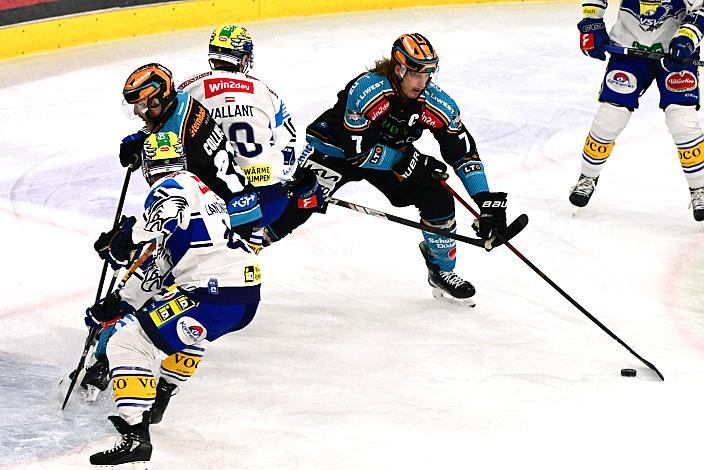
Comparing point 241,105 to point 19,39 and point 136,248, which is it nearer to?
point 136,248

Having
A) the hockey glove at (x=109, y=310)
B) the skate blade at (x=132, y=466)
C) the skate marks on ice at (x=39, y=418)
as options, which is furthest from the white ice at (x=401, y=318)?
the hockey glove at (x=109, y=310)

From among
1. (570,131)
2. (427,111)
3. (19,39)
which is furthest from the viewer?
(19,39)

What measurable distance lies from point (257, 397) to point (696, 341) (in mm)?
1685

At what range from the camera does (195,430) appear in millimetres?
3463

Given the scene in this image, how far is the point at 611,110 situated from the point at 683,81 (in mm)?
369

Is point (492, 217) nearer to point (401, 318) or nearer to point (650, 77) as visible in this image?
point (401, 318)

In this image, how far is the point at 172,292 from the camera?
3264 mm

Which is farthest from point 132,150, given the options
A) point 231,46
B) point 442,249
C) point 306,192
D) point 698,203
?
point 698,203

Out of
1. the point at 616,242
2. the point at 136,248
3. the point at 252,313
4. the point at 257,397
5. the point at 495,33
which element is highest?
the point at 136,248

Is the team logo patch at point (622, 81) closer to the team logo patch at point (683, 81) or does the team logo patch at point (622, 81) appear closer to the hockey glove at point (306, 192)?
the team logo patch at point (683, 81)

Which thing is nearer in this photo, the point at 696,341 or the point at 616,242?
the point at 696,341

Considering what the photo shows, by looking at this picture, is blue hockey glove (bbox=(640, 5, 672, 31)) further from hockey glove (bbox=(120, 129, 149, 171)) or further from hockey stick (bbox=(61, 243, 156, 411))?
hockey stick (bbox=(61, 243, 156, 411))

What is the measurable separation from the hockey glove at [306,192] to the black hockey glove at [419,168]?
36 centimetres

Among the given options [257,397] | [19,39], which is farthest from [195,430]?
[19,39]
